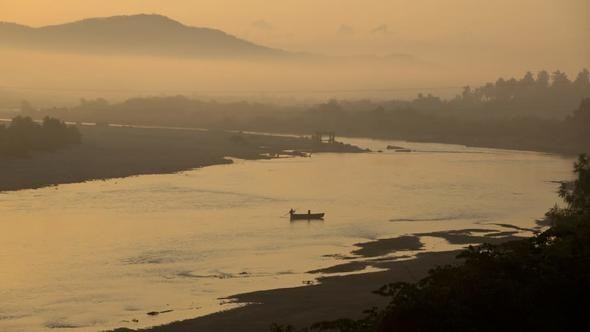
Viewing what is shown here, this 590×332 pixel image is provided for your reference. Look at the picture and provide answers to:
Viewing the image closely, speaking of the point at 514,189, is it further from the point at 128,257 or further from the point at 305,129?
the point at 305,129

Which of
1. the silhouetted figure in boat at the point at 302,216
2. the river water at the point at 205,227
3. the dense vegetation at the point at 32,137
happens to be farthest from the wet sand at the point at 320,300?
the dense vegetation at the point at 32,137

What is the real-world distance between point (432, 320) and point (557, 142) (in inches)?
5802

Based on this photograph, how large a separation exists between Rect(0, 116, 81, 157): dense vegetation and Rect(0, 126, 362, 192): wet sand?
0.98 m

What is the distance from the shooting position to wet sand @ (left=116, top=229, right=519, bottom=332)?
1428 inches

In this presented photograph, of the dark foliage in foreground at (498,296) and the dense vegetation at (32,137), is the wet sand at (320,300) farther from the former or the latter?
the dense vegetation at (32,137)

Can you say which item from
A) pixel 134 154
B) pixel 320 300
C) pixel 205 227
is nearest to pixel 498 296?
pixel 320 300

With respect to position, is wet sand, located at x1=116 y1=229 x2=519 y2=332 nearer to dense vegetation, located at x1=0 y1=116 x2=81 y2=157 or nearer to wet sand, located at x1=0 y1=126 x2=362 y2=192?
wet sand, located at x1=0 y1=126 x2=362 y2=192

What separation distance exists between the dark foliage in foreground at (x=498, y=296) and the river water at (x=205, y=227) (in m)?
19.2

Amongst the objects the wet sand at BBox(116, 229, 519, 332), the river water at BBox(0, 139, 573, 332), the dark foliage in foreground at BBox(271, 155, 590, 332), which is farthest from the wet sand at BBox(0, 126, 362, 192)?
the dark foliage in foreground at BBox(271, 155, 590, 332)

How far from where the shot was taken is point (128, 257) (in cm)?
4894

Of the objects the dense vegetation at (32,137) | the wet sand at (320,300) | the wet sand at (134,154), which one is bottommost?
the wet sand at (320,300)

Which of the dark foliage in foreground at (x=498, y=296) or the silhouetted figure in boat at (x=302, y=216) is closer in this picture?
the dark foliage in foreground at (x=498, y=296)

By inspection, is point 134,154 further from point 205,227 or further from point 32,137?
point 205,227

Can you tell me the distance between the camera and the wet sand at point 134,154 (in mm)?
83562
